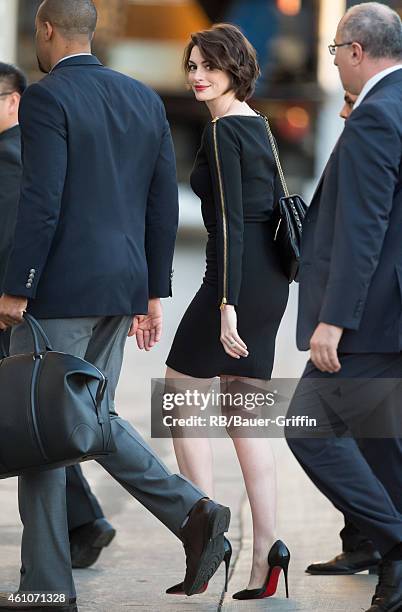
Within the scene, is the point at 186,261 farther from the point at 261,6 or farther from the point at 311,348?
the point at 311,348

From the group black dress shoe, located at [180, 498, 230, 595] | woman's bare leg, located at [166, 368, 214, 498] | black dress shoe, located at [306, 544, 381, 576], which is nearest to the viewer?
black dress shoe, located at [180, 498, 230, 595]

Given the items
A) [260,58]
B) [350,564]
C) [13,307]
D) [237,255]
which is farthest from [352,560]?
[260,58]

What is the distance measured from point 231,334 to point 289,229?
16.6 inches

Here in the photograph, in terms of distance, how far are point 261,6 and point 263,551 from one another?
73.2ft

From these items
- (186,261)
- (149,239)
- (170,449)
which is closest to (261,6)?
(186,261)

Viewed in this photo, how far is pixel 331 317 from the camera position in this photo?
419 cm

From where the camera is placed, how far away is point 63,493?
4.52 m

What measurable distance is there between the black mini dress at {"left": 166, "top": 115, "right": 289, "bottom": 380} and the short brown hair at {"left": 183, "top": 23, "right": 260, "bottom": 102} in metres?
0.14

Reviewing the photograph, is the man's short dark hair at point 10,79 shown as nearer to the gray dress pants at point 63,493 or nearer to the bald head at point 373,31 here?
the gray dress pants at point 63,493

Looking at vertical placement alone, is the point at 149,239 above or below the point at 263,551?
above

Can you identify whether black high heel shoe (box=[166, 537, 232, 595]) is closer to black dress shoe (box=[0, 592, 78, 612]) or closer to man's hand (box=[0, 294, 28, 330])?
black dress shoe (box=[0, 592, 78, 612])

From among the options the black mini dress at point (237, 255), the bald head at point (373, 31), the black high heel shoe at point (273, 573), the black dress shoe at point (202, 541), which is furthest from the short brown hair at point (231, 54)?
the black high heel shoe at point (273, 573)

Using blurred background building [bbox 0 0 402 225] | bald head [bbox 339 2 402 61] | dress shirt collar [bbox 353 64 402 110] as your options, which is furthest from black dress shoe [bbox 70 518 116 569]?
blurred background building [bbox 0 0 402 225]

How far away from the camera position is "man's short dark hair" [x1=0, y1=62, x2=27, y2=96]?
17.2ft
